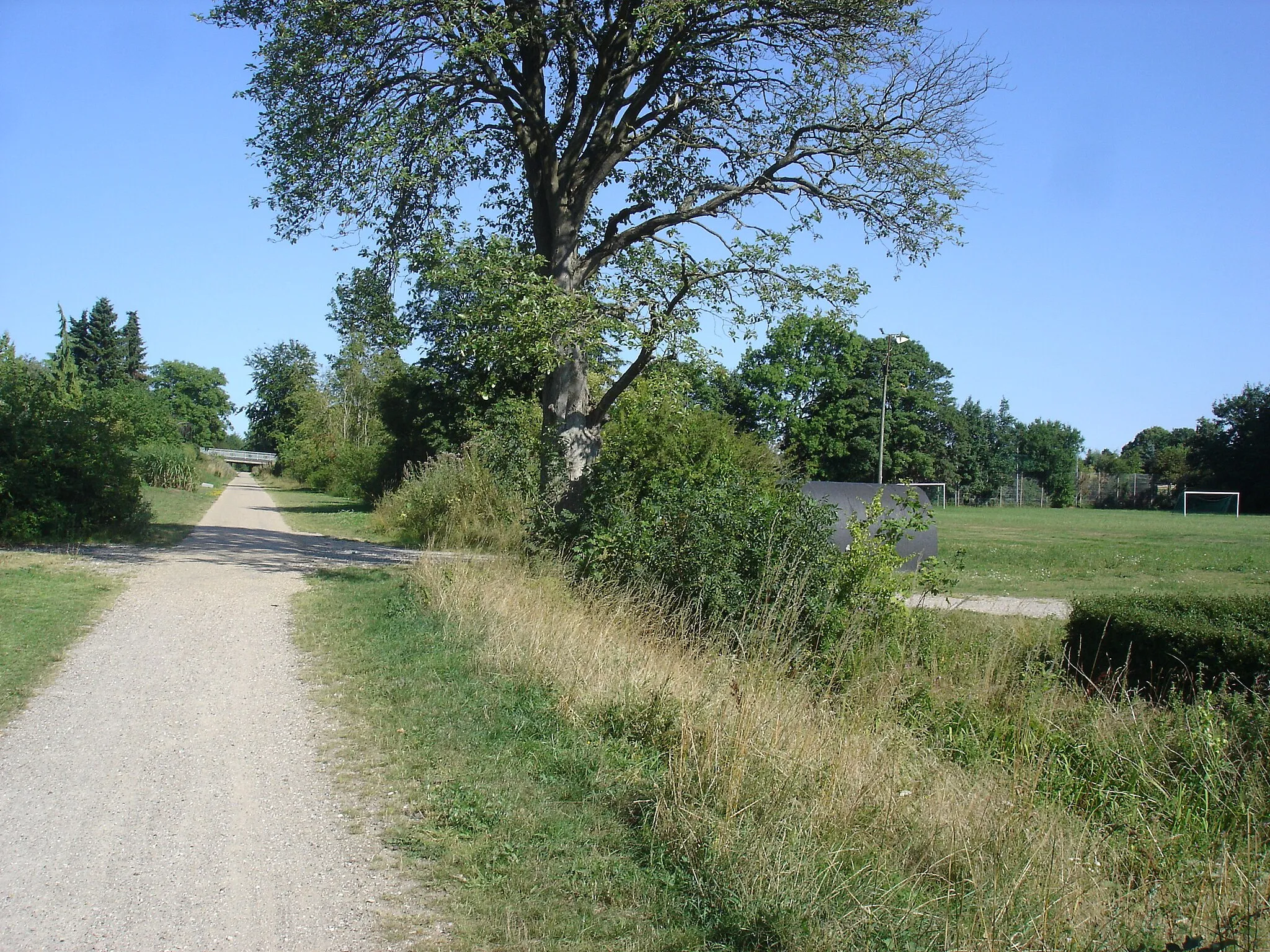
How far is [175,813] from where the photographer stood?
17.1 ft

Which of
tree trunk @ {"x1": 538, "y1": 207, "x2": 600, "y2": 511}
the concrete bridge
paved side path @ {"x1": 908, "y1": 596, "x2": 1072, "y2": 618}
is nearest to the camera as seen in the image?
paved side path @ {"x1": 908, "y1": 596, "x2": 1072, "y2": 618}

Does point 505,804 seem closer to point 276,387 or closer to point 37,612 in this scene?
point 37,612

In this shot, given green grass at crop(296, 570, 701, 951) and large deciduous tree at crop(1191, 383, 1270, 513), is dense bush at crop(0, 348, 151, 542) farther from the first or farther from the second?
large deciduous tree at crop(1191, 383, 1270, 513)

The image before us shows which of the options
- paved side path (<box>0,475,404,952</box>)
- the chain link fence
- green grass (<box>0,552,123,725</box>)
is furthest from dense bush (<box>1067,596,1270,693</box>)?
the chain link fence

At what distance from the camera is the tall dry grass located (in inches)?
152

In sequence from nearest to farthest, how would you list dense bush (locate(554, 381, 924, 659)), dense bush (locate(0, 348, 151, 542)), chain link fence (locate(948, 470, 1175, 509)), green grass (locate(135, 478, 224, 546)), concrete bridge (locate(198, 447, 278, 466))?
dense bush (locate(554, 381, 924, 659)), dense bush (locate(0, 348, 151, 542)), green grass (locate(135, 478, 224, 546)), chain link fence (locate(948, 470, 1175, 509)), concrete bridge (locate(198, 447, 278, 466))

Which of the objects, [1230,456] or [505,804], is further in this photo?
[1230,456]

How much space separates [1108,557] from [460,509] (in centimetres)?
1798

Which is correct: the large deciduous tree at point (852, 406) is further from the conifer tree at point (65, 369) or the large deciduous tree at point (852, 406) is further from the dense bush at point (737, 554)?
the dense bush at point (737, 554)

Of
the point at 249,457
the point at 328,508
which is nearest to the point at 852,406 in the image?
the point at 328,508

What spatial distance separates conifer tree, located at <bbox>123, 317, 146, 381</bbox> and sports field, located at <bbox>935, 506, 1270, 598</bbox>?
255ft

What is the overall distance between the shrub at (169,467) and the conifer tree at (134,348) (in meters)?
48.3

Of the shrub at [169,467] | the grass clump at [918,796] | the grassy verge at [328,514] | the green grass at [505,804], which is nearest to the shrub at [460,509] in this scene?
the grassy verge at [328,514]

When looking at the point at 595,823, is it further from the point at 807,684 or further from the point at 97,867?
the point at 807,684
